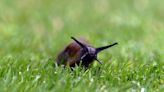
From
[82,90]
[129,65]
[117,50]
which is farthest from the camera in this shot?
[117,50]

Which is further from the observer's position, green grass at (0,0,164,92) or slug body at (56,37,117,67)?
slug body at (56,37,117,67)

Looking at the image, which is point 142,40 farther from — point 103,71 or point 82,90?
point 82,90

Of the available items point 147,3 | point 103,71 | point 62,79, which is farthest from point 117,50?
point 147,3

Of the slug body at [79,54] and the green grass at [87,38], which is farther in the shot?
the slug body at [79,54]

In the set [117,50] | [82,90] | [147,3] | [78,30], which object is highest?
[147,3]
